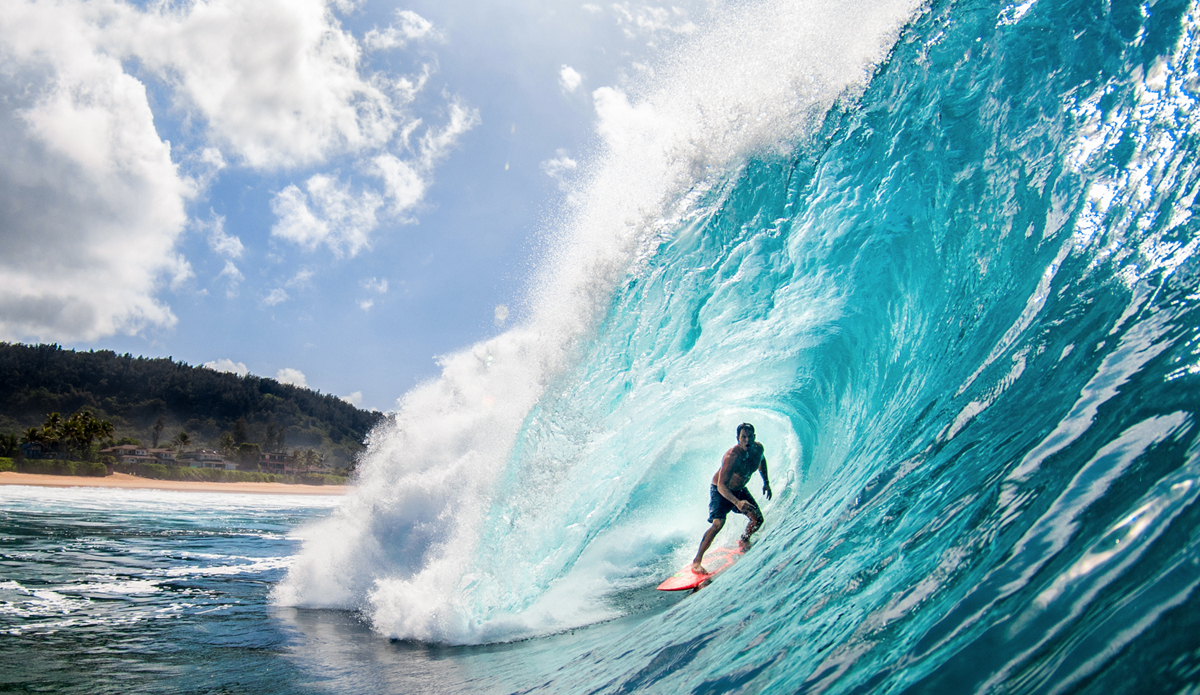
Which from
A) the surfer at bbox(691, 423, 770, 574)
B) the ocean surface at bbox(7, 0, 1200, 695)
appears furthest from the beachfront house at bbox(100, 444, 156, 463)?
the surfer at bbox(691, 423, 770, 574)

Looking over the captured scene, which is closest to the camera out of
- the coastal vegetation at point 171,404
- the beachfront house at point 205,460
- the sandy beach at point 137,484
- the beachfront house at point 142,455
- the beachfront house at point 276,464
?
the sandy beach at point 137,484

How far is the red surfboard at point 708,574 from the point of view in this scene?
17.9 feet

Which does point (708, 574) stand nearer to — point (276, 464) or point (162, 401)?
point (276, 464)

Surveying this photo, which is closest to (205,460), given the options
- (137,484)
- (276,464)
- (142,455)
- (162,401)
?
(142,455)

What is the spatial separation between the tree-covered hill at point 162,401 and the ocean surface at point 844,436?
114398 millimetres

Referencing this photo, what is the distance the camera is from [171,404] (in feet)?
414

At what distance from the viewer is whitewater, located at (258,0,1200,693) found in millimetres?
1934

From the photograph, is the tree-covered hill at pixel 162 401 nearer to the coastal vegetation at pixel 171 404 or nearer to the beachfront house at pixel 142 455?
the coastal vegetation at pixel 171 404

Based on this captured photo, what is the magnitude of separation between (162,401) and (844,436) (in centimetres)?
15246

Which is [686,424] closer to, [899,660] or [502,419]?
[502,419]

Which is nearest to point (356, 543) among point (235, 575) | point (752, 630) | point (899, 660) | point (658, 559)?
point (235, 575)

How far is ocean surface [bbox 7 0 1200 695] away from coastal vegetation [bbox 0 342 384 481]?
334 feet

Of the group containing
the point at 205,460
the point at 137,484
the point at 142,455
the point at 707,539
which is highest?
the point at 142,455

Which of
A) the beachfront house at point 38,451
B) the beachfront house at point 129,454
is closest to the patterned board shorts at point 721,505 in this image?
the beachfront house at point 38,451
